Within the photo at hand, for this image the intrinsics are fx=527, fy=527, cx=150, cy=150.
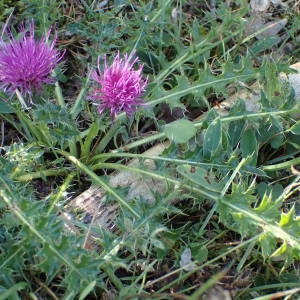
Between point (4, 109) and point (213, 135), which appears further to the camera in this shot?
point (4, 109)

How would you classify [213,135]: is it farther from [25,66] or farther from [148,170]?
[25,66]

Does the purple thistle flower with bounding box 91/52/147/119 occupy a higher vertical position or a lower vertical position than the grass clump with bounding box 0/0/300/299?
higher

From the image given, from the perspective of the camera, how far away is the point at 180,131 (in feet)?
8.66

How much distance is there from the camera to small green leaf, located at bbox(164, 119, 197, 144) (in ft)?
8.57

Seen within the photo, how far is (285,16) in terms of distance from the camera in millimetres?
3600

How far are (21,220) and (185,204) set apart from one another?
3.07 feet

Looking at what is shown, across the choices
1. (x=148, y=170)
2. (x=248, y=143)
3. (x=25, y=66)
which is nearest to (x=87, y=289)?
(x=148, y=170)

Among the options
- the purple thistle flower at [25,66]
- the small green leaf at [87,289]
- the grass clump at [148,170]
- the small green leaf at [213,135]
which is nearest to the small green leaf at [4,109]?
the grass clump at [148,170]

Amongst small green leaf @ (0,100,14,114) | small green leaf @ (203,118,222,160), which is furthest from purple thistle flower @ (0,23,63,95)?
small green leaf @ (203,118,222,160)

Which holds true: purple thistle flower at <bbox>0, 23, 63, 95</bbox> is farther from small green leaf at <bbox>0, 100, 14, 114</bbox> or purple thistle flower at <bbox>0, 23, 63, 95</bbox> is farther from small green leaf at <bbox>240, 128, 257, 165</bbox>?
small green leaf at <bbox>240, 128, 257, 165</bbox>

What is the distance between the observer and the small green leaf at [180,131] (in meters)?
2.61

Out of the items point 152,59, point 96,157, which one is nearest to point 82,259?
point 96,157

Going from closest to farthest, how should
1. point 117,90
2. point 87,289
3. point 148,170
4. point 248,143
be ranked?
point 87,289 → point 117,90 → point 148,170 → point 248,143

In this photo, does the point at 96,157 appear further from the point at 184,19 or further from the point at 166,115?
the point at 184,19
